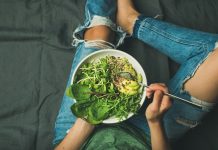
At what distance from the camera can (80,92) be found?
2.63 feet

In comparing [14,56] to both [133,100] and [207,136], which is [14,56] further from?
[207,136]

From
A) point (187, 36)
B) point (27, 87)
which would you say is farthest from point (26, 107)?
point (187, 36)

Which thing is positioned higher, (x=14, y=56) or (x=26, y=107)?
(x=14, y=56)

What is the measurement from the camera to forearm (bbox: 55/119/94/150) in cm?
86

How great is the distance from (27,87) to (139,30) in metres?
0.44

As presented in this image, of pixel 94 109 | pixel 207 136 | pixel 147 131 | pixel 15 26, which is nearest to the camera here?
pixel 94 109

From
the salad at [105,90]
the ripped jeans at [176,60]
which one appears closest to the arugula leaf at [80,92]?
the salad at [105,90]

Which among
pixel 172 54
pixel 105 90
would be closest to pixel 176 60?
pixel 172 54

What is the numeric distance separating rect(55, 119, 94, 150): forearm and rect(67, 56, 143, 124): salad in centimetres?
8

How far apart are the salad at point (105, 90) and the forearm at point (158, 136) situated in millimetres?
69

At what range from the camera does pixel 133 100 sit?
83 centimetres

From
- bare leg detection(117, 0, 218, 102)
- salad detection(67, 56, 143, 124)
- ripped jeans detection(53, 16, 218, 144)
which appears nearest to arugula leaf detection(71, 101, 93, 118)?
salad detection(67, 56, 143, 124)

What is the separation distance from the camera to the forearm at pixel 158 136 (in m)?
0.77

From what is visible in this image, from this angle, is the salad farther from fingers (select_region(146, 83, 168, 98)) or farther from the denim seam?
the denim seam
